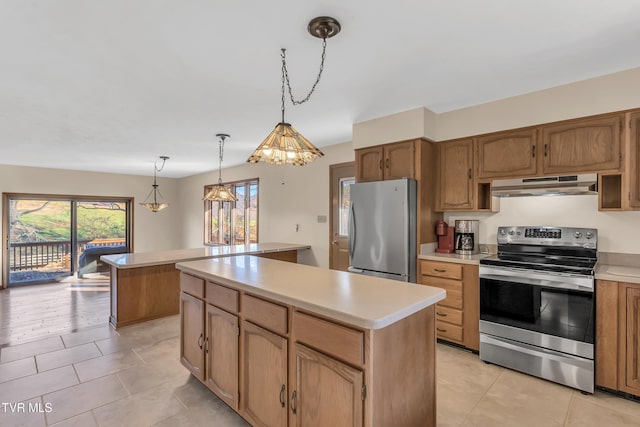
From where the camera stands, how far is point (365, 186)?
3564 mm

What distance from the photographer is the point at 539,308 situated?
2564 mm

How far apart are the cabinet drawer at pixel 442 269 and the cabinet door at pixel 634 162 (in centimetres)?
136

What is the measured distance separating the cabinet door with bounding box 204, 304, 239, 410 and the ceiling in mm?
1717

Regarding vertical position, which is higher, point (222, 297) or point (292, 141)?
point (292, 141)

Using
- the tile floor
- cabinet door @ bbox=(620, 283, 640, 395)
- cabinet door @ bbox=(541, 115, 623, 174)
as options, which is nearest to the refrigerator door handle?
the tile floor

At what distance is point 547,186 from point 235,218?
18.0 ft

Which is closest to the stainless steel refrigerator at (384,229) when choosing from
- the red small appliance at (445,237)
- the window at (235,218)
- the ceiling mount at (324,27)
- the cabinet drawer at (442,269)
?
the cabinet drawer at (442,269)

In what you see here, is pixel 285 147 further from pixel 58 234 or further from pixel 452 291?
pixel 58 234

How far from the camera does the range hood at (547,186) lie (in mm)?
2561

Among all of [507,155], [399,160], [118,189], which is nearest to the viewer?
[507,155]

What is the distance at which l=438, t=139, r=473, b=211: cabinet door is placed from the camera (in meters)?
3.25

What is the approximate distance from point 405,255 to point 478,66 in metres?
1.76

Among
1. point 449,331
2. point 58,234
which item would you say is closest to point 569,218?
point 449,331

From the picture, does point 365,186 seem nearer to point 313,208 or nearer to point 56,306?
point 313,208
